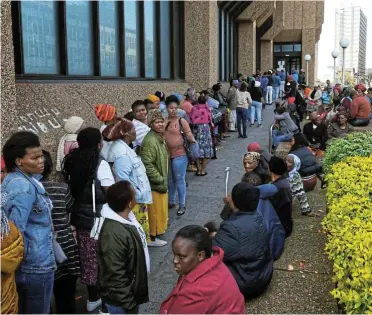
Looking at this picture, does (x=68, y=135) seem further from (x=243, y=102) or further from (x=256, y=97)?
(x=256, y=97)

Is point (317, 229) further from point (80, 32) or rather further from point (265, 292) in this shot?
point (80, 32)

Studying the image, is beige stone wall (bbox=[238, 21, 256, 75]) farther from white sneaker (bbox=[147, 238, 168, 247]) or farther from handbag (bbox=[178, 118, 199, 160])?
white sneaker (bbox=[147, 238, 168, 247])

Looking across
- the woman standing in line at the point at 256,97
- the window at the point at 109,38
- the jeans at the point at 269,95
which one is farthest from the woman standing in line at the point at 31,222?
the jeans at the point at 269,95

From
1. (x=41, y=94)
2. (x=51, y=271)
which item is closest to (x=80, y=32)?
(x=41, y=94)

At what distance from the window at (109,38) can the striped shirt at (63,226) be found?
21.0 ft

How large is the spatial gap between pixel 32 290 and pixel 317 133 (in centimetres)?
924

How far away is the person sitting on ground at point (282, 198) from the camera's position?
558 cm

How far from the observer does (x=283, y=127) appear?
1156 centimetres

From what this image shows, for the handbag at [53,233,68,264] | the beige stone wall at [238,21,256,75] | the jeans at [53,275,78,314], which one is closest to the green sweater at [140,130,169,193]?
the jeans at [53,275,78,314]

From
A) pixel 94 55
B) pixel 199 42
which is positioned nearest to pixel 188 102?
pixel 94 55

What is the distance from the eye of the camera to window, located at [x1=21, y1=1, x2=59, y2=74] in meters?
7.27

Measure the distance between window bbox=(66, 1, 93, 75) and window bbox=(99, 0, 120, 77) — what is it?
472 millimetres

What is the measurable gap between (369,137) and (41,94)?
5.43 m

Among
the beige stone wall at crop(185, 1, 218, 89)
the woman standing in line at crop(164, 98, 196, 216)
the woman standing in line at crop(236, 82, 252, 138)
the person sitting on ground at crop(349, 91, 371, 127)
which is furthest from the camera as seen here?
the beige stone wall at crop(185, 1, 218, 89)
